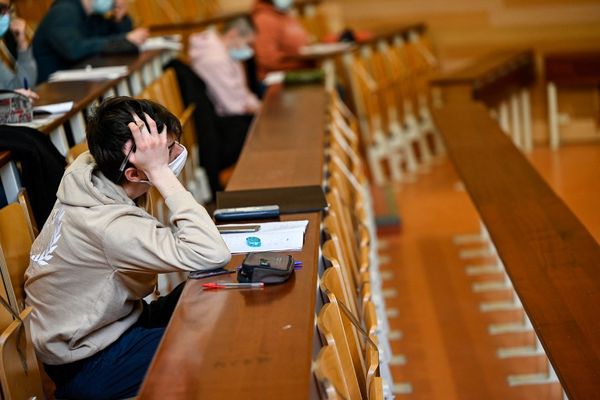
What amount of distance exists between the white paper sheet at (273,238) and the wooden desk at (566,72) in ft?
18.7

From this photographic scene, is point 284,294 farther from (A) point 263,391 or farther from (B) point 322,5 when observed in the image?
(B) point 322,5

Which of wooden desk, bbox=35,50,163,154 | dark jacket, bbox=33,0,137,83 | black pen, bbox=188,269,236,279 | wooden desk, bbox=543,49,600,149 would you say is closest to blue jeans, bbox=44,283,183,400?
black pen, bbox=188,269,236,279

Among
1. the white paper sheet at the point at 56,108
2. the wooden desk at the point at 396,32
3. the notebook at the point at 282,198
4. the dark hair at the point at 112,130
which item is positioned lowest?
the wooden desk at the point at 396,32

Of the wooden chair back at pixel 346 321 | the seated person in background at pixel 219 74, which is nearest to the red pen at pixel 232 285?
the wooden chair back at pixel 346 321

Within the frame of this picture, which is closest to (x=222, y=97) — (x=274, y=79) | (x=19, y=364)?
(x=274, y=79)

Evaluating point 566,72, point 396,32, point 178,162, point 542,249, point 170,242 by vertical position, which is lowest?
point 566,72

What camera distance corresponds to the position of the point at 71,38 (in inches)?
200

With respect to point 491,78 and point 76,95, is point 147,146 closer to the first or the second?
point 76,95

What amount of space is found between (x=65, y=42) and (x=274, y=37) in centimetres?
223

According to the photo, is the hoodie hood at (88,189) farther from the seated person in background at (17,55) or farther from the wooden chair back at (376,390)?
the seated person in background at (17,55)

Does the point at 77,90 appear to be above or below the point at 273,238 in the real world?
above

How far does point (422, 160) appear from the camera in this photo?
794 centimetres

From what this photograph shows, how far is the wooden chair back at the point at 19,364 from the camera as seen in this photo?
223 centimetres

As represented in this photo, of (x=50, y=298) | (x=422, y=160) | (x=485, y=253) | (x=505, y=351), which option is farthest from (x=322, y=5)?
(x=50, y=298)
